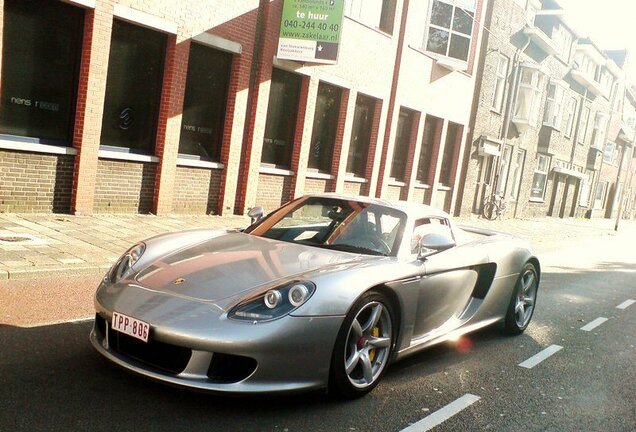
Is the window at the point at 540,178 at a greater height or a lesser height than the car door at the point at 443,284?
greater

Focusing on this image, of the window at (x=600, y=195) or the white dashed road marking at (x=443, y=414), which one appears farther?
the window at (x=600, y=195)

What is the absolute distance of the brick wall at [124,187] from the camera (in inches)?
443

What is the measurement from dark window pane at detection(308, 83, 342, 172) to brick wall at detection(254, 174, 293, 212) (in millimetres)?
1380

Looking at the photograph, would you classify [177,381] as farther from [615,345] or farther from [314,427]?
[615,345]

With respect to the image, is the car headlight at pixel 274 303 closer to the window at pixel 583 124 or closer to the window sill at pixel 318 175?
the window sill at pixel 318 175

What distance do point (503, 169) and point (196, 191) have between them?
1792 centimetres

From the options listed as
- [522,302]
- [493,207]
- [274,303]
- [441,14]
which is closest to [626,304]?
[522,302]

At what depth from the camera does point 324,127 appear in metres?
17.1

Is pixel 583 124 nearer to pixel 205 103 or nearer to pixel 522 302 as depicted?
pixel 205 103

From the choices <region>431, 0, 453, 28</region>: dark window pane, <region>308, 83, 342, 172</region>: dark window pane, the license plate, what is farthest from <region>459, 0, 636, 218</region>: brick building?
the license plate

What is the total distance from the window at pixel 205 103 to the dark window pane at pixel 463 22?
35.5 ft

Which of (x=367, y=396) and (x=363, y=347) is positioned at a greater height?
(x=363, y=347)

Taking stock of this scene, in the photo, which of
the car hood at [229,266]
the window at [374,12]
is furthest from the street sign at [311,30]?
the car hood at [229,266]

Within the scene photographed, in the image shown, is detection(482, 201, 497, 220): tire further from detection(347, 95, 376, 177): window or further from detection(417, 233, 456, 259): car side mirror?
detection(417, 233, 456, 259): car side mirror
